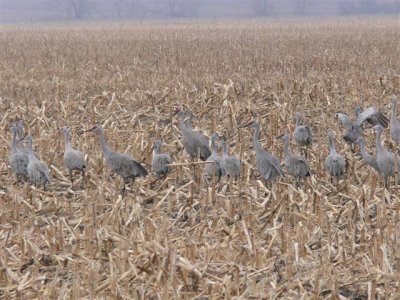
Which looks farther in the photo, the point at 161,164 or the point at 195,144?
the point at 195,144

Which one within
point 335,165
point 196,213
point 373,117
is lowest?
point 196,213

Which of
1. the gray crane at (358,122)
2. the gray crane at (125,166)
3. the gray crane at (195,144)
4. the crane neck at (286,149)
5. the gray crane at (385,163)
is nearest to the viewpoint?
the gray crane at (385,163)

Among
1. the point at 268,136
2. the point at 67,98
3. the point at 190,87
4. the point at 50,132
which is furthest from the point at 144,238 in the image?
the point at 190,87

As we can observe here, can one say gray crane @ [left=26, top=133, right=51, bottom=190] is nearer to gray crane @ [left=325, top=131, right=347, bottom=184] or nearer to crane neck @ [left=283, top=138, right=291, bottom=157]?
crane neck @ [left=283, top=138, right=291, bottom=157]

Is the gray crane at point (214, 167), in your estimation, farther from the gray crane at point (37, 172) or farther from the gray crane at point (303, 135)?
the gray crane at point (37, 172)

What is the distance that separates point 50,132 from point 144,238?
17.8 ft

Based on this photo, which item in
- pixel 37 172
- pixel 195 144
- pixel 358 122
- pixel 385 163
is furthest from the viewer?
pixel 358 122

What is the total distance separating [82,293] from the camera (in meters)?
5.96

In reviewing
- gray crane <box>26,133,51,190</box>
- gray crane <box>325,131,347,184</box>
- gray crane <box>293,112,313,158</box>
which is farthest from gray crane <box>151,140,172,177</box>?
gray crane <box>293,112,313,158</box>

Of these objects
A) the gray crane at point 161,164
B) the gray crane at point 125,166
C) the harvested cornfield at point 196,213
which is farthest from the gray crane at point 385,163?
the gray crane at point 125,166

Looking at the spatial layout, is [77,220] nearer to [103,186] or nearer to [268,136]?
[103,186]

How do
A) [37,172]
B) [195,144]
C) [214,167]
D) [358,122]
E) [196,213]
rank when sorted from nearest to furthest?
1. [196,213]
2. [37,172]
3. [214,167]
4. [195,144]
5. [358,122]

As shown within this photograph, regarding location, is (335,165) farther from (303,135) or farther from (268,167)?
→ (303,135)

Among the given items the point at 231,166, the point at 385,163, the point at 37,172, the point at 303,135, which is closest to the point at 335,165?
the point at 385,163
